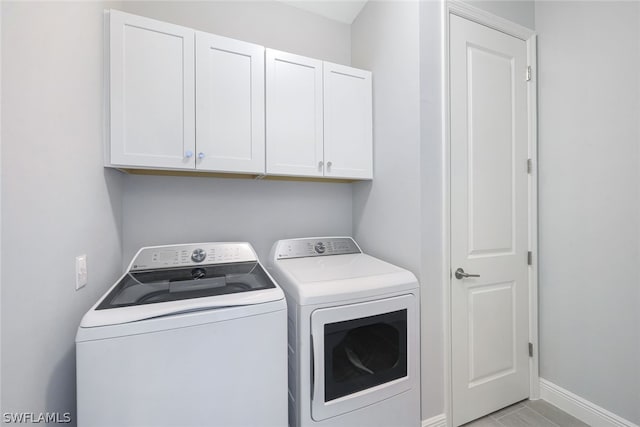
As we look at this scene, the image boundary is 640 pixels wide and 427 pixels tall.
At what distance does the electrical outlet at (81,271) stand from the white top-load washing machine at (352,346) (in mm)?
850

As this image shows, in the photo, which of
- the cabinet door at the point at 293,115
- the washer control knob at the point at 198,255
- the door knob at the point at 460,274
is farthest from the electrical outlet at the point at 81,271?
the door knob at the point at 460,274

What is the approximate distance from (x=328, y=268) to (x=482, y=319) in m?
1.01

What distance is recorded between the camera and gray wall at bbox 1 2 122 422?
0.70m

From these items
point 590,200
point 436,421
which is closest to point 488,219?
point 590,200

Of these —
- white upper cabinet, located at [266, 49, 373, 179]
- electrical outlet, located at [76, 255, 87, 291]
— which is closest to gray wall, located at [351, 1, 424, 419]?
white upper cabinet, located at [266, 49, 373, 179]

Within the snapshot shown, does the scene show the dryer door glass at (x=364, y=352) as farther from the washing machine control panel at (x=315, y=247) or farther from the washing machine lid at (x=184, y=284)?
the washing machine control panel at (x=315, y=247)

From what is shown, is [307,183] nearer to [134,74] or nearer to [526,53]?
[134,74]

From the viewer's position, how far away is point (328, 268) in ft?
4.78

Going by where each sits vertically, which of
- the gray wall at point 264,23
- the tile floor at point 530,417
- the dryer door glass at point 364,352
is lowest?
the tile floor at point 530,417

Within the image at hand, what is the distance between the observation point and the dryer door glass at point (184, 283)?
3.29 feet

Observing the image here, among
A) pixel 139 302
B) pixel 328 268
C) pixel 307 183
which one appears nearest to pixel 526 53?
pixel 307 183

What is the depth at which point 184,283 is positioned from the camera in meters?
1.19

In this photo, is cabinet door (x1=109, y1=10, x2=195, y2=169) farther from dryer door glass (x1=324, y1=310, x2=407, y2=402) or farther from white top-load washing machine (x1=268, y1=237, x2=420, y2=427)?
dryer door glass (x1=324, y1=310, x2=407, y2=402)

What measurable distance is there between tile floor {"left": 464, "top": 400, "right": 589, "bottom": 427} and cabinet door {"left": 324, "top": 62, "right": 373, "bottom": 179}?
170 centimetres
